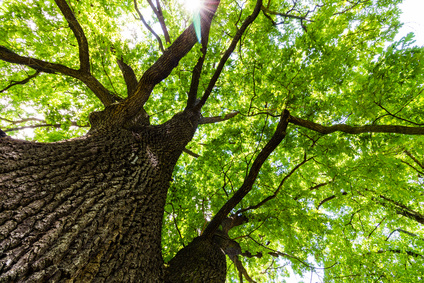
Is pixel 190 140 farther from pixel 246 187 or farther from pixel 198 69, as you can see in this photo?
pixel 246 187

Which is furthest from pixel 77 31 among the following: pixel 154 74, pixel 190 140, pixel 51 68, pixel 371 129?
pixel 371 129

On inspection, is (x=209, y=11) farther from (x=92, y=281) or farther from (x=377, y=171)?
(x=377, y=171)

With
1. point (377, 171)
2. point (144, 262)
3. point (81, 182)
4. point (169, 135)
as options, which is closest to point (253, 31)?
point (169, 135)

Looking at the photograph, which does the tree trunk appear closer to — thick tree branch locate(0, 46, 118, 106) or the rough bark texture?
the rough bark texture

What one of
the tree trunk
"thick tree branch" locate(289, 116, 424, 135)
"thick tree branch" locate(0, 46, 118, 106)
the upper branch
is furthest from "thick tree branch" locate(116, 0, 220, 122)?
"thick tree branch" locate(289, 116, 424, 135)

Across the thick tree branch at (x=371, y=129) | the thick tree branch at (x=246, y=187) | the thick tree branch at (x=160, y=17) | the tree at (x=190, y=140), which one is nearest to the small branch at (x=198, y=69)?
the tree at (x=190, y=140)

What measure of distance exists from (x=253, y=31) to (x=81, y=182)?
479 centimetres

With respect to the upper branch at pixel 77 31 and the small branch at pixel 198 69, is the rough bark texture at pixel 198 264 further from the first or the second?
the upper branch at pixel 77 31

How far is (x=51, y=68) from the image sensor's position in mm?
3260

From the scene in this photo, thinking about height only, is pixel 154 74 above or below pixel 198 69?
below

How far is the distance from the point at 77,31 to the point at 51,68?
2.72ft

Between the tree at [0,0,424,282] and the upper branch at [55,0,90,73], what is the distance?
18 mm

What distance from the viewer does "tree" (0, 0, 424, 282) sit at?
150cm

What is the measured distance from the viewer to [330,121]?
402 cm
